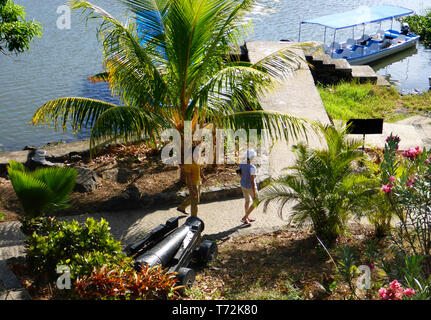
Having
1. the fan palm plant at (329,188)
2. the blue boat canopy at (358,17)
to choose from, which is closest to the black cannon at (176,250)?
the fan palm plant at (329,188)

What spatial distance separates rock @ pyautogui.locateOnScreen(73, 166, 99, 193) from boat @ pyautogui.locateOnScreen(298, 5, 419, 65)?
1411 cm

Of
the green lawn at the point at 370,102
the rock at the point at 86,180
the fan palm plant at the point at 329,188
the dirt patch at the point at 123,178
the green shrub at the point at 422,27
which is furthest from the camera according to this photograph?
the green shrub at the point at 422,27

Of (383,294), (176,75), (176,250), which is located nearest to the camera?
(383,294)

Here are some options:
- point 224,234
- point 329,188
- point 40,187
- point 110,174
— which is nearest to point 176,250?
point 224,234

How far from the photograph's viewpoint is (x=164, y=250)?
23.1 ft

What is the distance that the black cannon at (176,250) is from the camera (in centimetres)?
691

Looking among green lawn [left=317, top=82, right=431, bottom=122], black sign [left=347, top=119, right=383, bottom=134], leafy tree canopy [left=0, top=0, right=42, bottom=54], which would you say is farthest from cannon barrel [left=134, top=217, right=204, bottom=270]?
green lawn [left=317, top=82, right=431, bottom=122]

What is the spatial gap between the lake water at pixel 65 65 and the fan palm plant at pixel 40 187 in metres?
7.27

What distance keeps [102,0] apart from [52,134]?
1353 centimetres

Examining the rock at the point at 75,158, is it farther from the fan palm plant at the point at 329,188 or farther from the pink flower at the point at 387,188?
the pink flower at the point at 387,188

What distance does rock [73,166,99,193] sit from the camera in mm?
10422

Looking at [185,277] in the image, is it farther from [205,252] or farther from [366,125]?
[366,125]

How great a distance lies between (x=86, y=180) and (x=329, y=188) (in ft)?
16.7
